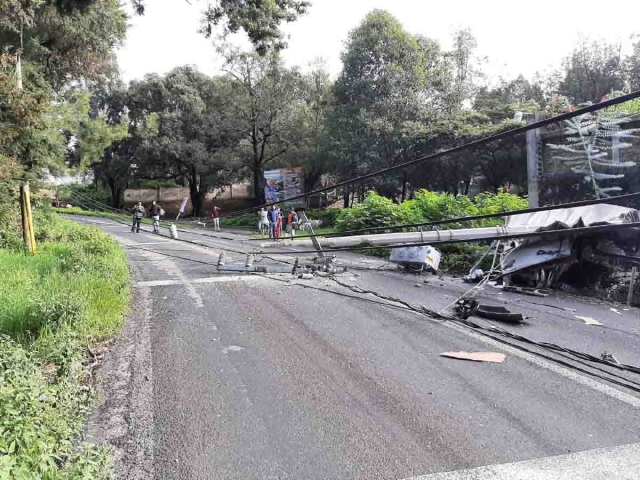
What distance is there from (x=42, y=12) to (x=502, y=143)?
23.5 meters

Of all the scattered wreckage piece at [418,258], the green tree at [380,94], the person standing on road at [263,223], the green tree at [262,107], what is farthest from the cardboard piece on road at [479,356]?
the green tree at [262,107]

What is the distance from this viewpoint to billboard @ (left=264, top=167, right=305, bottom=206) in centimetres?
3784

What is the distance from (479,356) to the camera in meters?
6.03

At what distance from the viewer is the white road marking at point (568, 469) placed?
11.6 feet

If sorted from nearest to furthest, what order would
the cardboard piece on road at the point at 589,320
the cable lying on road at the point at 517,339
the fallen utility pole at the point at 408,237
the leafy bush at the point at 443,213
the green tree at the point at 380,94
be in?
the cable lying on road at the point at 517,339 < the cardboard piece on road at the point at 589,320 < the fallen utility pole at the point at 408,237 < the leafy bush at the point at 443,213 < the green tree at the point at 380,94

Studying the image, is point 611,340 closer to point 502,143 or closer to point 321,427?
point 321,427

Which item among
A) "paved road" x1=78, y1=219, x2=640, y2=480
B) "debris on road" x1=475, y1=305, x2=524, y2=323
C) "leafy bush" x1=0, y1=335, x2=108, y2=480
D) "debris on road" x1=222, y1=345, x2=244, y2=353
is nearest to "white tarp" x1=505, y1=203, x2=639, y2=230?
"paved road" x1=78, y1=219, x2=640, y2=480

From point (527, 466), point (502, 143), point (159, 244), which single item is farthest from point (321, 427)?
point (502, 143)

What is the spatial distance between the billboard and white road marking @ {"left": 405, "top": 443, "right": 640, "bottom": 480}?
34.3m

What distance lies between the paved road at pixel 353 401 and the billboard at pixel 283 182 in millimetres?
29814

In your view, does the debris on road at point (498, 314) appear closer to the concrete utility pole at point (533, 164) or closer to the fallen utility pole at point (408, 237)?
the fallen utility pole at point (408, 237)

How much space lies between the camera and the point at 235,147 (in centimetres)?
4072

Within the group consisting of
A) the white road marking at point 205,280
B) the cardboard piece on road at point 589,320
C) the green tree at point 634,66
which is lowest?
the cardboard piece on road at point 589,320

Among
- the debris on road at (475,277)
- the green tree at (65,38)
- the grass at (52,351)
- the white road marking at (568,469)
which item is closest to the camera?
the grass at (52,351)
